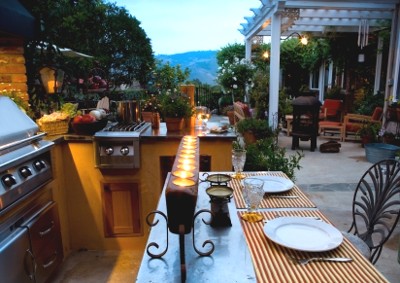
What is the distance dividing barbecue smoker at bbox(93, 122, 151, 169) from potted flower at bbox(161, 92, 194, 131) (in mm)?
351

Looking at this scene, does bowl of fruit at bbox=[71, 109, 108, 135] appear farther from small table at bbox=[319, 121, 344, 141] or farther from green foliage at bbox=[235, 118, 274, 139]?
A: small table at bbox=[319, 121, 344, 141]

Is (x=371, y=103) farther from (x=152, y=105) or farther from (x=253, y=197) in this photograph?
(x=253, y=197)

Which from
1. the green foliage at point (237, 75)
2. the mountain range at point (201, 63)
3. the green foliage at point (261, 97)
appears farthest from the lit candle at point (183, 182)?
the mountain range at point (201, 63)

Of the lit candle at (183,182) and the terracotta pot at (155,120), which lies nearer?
the lit candle at (183,182)

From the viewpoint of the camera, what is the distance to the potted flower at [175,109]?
282 centimetres

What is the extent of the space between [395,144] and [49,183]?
5.94m

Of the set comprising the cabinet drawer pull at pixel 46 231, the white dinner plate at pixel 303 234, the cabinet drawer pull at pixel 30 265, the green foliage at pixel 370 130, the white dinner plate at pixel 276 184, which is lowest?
the cabinet drawer pull at pixel 30 265

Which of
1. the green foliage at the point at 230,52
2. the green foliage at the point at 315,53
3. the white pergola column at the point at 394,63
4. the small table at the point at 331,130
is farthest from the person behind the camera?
the green foliage at the point at 230,52

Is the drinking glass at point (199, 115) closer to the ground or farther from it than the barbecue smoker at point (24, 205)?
farther from it

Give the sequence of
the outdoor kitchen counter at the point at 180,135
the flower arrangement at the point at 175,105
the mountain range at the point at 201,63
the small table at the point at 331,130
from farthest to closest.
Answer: the mountain range at the point at 201,63 < the small table at the point at 331,130 < the flower arrangement at the point at 175,105 < the outdoor kitchen counter at the point at 180,135

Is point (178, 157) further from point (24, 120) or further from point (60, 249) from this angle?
point (60, 249)

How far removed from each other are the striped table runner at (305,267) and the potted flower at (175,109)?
1761mm

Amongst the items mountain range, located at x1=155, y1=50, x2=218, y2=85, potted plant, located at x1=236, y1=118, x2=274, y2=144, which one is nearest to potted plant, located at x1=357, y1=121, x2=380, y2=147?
potted plant, located at x1=236, y1=118, x2=274, y2=144

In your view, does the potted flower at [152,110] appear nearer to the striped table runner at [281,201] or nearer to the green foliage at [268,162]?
the green foliage at [268,162]
